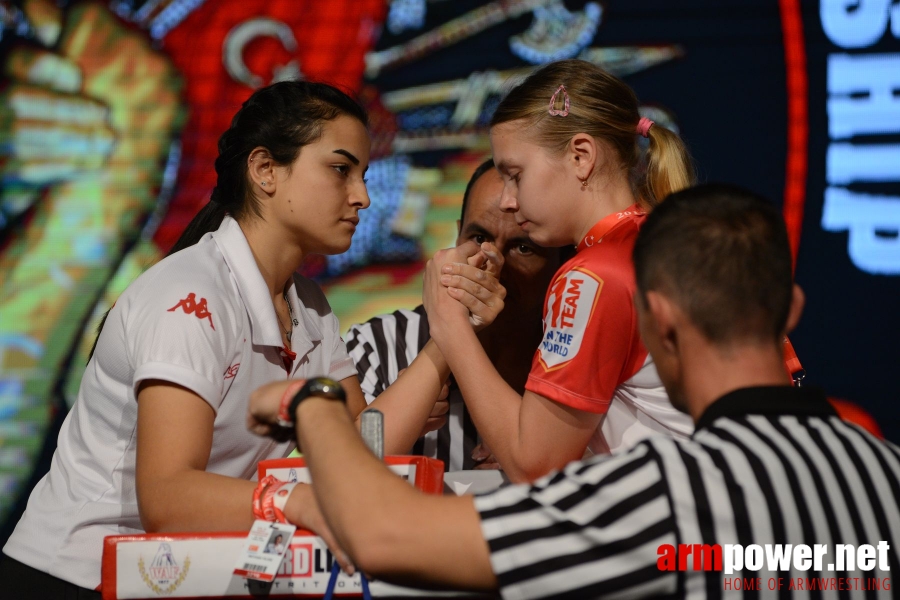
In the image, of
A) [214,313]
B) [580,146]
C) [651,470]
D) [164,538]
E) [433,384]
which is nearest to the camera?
[651,470]

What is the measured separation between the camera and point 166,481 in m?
1.47

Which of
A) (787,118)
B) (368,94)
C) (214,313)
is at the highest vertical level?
(368,94)

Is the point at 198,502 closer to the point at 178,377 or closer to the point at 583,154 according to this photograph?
the point at 178,377

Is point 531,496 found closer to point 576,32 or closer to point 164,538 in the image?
point 164,538

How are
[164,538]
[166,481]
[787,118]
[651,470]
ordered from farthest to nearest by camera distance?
[787,118] < [166,481] < [164,538] < [651,470]

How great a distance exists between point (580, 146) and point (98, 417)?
3.66 ft

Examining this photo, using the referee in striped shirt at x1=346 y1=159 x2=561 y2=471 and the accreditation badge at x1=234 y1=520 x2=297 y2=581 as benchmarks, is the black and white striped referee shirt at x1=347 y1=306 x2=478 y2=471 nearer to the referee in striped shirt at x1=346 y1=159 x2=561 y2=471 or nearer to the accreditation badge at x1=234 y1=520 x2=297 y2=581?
the referee in striped shirt at x1=346 y1=159 x2=561 y2=471

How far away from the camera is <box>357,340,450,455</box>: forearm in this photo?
1.98 meters

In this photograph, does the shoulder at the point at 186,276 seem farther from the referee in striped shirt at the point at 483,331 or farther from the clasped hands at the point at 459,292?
the referee in striped shirt at the point at 483,331

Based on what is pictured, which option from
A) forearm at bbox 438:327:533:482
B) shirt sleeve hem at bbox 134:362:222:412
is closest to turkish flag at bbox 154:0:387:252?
forearm at bbox 438:327:533:482

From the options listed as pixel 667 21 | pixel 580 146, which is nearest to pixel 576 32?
pixel 667 21

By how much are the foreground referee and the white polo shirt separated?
1.68 feet
